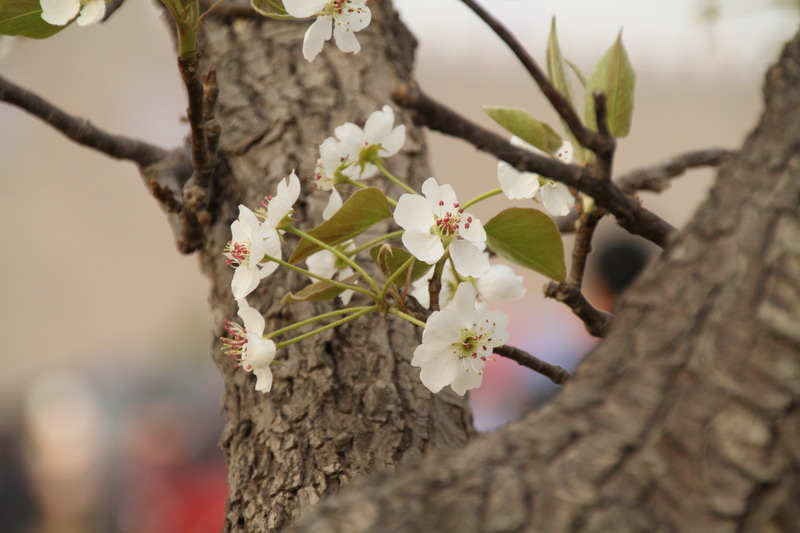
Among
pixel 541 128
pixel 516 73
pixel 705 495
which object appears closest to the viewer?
pixel 705 495

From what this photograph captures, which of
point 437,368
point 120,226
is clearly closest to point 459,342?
point 437,368

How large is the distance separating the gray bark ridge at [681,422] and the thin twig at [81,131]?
0.52 meters

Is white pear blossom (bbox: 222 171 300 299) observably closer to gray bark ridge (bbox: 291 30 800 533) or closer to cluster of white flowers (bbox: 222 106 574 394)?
cluster of white flowers (bbox: 222 106 574 394)

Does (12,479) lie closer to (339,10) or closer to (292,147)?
(292,147)

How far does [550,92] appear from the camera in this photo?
0.38 m

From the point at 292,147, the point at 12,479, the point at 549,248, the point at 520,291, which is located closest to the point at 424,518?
the point at 549,248

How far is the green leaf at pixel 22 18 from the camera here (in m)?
0.57

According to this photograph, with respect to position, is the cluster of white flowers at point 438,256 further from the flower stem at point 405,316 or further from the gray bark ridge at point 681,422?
the gray bark ridge at point 681,422

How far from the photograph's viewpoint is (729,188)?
35 cm

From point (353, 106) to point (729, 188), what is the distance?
0.52 m

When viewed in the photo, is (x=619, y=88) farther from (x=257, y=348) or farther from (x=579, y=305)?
(x=257, y=348)

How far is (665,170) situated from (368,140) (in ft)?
1.24

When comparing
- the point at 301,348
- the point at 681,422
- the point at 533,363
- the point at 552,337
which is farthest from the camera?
the point at 552,337

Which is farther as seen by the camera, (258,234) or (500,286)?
(500,286)
